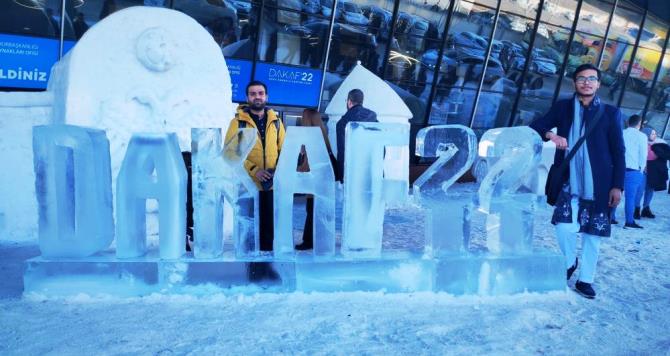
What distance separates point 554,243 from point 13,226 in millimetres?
4998

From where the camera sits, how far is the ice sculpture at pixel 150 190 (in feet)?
8.49

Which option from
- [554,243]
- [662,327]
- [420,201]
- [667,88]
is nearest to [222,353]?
[420,201]

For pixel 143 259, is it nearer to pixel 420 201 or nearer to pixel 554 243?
pixel 420 201

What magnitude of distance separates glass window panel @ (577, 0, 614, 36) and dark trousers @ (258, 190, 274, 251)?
12.4m

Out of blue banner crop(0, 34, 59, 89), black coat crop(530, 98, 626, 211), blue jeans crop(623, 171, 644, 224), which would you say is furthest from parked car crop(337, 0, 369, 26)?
black coat crop(530, 98, 626, 211)

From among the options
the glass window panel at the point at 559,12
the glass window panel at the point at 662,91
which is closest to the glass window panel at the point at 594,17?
the glass window panel at the point at 559,12

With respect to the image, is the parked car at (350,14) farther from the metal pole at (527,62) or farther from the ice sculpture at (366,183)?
the ice sculpture at (366,183)

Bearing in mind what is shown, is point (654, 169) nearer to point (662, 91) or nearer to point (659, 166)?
point (659, 166)

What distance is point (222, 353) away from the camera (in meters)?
2.09

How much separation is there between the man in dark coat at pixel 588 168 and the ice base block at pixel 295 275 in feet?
0.92

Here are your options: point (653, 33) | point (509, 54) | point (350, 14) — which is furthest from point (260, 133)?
point (653, 33)

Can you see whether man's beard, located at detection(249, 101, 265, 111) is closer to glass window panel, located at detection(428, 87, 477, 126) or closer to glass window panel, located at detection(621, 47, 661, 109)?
glass window panel, located at detection(428, 87, 477, 126)

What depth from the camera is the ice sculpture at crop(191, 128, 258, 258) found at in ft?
8.73

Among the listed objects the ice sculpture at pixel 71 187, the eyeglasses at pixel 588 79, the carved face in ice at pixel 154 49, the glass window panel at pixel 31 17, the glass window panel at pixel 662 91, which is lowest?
the ice sculpture at pixel 71 187
